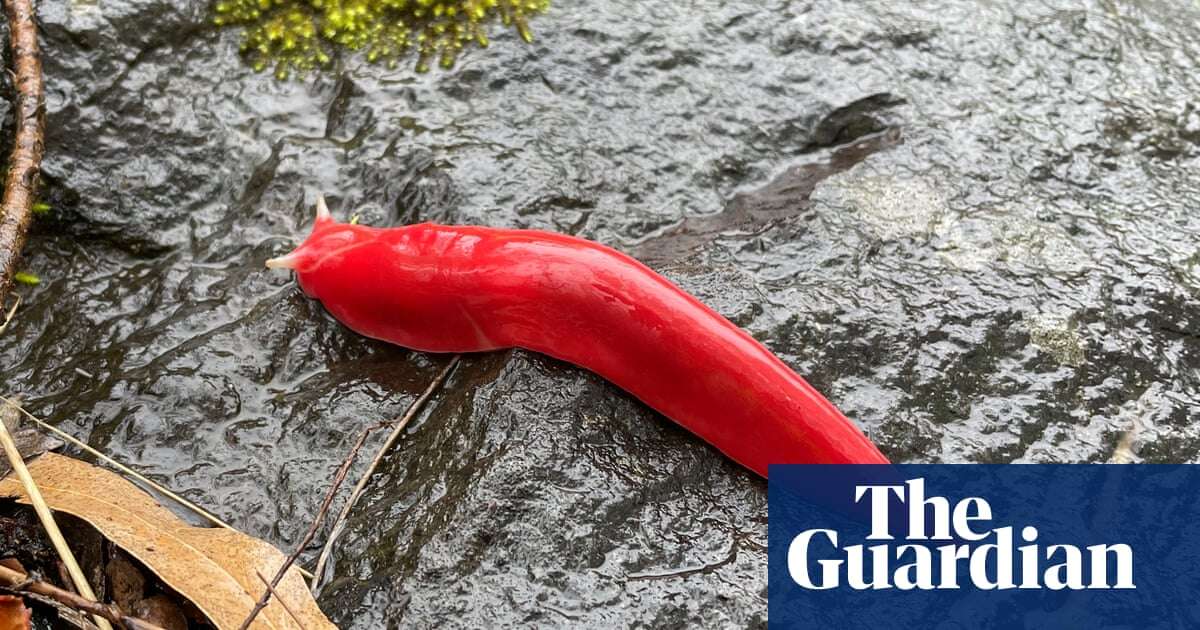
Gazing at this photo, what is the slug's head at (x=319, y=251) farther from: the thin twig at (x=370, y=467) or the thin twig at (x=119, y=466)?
the thin twig at (x=119, y=466)

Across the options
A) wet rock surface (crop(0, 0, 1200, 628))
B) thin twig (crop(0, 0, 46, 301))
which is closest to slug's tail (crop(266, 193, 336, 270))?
wet rock surface (crop(0, 0, 1200, 628))

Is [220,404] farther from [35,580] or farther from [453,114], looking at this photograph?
[453,114]

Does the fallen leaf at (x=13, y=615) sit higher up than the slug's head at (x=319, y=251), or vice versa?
the slug's head at (x=319, y=251)

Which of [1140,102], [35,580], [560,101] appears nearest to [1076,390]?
[1140,102]

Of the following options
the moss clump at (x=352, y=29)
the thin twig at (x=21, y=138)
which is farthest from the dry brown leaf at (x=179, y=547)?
the moss clump at (x=352, y=29)

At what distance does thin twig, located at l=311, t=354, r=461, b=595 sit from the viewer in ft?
9.25

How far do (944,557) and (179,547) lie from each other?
1.92 m

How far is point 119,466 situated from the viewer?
10.2ft

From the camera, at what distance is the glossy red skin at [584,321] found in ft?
9.55

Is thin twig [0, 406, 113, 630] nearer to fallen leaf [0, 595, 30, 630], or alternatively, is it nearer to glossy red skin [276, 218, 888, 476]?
fallen leaf [0, 595, 30, 630]

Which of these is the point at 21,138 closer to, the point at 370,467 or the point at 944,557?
the point at 370,467

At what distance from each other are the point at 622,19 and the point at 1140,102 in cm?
199

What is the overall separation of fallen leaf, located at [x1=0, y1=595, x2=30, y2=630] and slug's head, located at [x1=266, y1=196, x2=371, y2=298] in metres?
1.31

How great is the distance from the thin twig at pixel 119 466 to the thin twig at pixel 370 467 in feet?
0.83
